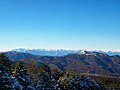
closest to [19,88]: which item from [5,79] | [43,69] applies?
[5,79]

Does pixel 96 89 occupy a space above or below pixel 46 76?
below

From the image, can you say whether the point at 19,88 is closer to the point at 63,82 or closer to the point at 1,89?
the point at 1,89

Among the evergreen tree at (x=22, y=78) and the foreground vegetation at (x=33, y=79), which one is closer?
the foreground vegetation at (x=33, y=79)

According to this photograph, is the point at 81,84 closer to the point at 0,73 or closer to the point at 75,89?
the point at 75,89

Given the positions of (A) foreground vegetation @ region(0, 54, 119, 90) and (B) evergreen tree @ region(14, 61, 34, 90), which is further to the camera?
(B) evergreen tree @ region(14, 61, 34, 90)

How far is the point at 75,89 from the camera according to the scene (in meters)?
73.0

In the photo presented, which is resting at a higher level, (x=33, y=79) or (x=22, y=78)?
(x=22, y=78)

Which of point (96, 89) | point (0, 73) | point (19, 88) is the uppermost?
point (0, 73)

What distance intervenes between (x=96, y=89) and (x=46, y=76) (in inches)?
920

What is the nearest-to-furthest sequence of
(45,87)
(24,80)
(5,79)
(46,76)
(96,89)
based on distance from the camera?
(5,79), (24,80), (45,87), (46,76), (96,89)

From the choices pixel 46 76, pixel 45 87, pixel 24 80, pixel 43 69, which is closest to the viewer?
pixel 24 80

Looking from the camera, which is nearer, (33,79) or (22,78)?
(22,78)

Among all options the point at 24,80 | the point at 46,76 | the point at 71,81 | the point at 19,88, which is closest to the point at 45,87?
the point at 46,76

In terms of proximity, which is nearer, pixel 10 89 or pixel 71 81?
pixel 10 89
